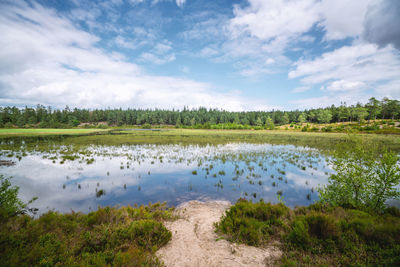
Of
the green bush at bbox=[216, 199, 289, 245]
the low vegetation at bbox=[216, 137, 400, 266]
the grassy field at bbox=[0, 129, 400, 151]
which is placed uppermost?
the low vegetation at bbox=[216, 137, 400, 266]

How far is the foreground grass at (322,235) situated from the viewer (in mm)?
5114

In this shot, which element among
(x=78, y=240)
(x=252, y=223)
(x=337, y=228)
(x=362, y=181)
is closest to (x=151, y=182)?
(x=78, y=240)

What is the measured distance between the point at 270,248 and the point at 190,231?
359cm

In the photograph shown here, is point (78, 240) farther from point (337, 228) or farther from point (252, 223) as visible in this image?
point (337, 228)

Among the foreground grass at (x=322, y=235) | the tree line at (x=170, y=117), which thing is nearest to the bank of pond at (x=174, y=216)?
the foreground grass at (x=322, y=235)

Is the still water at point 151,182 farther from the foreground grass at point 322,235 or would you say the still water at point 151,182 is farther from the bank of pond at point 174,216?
the foreground grass at point 322,235

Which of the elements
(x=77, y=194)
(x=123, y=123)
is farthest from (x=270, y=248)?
(x=123, y=123)

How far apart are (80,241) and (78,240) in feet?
0.80

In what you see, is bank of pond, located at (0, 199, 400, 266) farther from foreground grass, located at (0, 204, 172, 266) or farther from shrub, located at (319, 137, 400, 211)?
shrub, located at (319, 137, 400, 211)

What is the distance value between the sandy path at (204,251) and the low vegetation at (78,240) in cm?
59

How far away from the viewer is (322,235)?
6.35 metres

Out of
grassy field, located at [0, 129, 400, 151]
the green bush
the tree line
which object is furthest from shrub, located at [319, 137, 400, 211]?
the tree line

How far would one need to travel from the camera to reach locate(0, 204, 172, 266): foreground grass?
4.88 meters

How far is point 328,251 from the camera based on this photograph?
5586mm
